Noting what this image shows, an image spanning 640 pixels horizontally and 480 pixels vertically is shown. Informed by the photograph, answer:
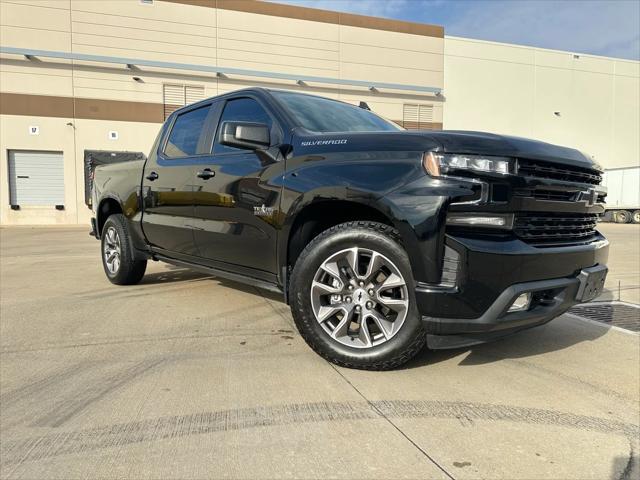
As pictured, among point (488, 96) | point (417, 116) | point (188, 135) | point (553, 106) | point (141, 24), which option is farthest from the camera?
point (553, 106)

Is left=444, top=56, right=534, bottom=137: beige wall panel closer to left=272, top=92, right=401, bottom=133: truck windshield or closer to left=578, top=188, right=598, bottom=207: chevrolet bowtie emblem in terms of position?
left=272, top=92, right=401, bottom=133: truck windshield

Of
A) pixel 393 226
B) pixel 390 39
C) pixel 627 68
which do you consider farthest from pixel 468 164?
pixel 627 68

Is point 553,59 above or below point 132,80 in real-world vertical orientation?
above

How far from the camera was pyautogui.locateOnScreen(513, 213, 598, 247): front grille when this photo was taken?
2.75 m

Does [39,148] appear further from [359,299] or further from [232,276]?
[359,299]

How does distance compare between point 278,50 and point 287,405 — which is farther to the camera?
point 278,50

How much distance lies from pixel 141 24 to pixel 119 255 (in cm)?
2038

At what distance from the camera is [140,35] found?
73.4ft

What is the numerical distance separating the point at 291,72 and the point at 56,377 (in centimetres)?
2345

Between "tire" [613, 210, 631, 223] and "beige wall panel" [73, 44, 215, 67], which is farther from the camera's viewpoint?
"tire" [613, 210, 631, 223]

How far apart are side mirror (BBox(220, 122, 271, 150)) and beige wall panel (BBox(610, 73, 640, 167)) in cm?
3579

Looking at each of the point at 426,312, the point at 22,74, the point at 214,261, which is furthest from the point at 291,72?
the point at 426,312

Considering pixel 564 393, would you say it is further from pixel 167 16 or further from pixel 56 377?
pixel 167 16

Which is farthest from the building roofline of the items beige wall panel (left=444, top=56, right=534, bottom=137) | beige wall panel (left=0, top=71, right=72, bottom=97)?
beige wall panel (left=0, top=71, right=72, bottom=97)
